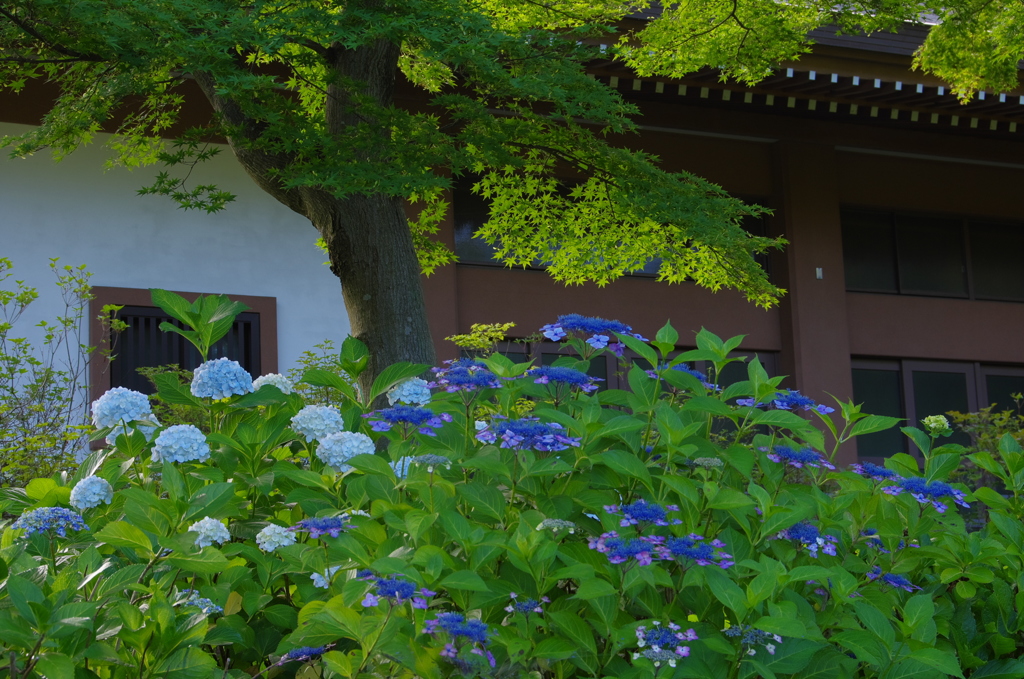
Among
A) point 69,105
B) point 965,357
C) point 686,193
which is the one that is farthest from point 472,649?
point 965,357

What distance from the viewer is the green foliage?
23.6ft

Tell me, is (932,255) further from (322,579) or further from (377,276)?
(322,579)

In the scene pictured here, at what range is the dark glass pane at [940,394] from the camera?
13281 millimetres

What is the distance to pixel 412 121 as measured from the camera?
19.1ft

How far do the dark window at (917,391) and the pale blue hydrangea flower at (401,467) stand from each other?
11372 millimetres

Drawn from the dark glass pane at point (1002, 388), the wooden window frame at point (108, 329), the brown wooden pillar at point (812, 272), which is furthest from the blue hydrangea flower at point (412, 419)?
the dark glass pane at point (1002, 388)

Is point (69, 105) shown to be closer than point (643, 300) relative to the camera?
Yes

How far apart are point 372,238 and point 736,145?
7.90m

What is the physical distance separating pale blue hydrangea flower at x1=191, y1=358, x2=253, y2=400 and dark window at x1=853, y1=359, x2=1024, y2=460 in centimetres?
1145

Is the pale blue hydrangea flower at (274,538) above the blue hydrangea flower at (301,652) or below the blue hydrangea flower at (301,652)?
above

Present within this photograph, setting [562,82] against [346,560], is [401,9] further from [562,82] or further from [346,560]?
[346,560]

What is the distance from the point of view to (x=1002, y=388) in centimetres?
1382

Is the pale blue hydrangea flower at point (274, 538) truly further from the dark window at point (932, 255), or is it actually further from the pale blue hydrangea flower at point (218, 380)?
the dark window at point (932, 255)

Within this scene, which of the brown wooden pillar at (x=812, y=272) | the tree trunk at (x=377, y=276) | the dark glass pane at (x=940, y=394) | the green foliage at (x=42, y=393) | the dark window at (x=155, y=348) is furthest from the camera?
the dark glass pane at (x=940, y=394)
